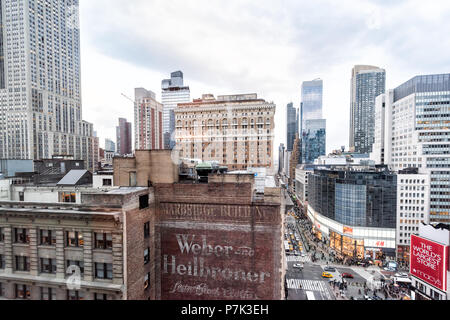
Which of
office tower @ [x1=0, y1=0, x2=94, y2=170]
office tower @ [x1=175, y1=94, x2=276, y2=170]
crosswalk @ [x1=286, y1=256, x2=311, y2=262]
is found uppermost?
office tower @ [x1=0, y1=0, x2=94, y2=170]

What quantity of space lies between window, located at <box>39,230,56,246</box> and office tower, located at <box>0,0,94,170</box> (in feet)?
362

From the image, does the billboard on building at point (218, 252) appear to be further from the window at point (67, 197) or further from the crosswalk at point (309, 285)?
the crosswalk at point (309, 285)

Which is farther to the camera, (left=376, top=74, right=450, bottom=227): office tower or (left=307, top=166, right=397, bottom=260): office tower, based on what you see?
(left=376, top=74, right=450, bottom=227): office tower

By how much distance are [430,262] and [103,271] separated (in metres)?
42.5

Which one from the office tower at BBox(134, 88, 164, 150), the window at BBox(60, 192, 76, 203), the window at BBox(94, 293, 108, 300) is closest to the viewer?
the window at BBox(94, 293, 108, 300)

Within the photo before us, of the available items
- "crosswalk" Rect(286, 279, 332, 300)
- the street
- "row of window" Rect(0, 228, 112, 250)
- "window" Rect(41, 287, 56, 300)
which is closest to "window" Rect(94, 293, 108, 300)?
"row of window" Rect(0, 228, 112, 250)

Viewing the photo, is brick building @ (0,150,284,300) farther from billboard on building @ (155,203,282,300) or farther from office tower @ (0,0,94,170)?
office tower @ (0,0,94,170)

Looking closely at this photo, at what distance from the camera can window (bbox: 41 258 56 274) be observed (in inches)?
741

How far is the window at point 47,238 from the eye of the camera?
61.9 feet

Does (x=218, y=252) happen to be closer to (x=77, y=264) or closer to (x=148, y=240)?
(x=148, y=240)

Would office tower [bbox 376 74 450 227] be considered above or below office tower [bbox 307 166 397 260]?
above

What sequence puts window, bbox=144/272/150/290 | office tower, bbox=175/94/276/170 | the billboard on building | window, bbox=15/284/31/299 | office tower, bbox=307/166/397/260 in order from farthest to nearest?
office tower, bbox=175/94/276/170
office tower, bbox=307/166/397/260
window, bbox=144/272/150/290
the billboard on building
window, bbox=15/284/31/299

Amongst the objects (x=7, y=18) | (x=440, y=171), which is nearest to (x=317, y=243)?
(x=440, y=171)
